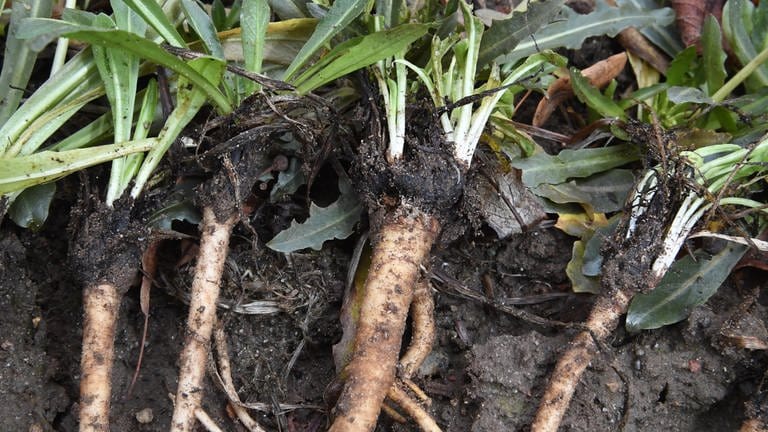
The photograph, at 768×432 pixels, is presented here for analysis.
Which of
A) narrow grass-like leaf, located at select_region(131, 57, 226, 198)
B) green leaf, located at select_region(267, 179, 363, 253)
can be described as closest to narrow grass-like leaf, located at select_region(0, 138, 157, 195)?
narrow grass-like leaf, located at select_region(131, 57, 226, 198)

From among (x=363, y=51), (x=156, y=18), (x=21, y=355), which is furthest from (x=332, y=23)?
(x=21, y=355)

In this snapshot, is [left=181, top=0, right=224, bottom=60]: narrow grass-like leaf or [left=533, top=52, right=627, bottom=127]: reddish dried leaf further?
[left=533, top=52, right=627, bottom=127]: reddish dried leaf

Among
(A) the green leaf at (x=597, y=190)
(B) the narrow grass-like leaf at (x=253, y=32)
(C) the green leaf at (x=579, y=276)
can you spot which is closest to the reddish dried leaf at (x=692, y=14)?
(A) the green leaf at (x=597, y=190)

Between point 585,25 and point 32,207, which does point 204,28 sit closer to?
point 32,207

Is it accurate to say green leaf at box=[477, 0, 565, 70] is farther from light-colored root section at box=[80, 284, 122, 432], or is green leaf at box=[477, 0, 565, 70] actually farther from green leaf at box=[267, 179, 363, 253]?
light-colored root section at box=[80, 284, 122, 432]

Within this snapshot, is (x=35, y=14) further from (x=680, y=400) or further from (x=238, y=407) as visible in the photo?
(x=680, y=400)

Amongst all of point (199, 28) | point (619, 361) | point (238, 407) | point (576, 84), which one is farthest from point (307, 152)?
point (619, 361)
